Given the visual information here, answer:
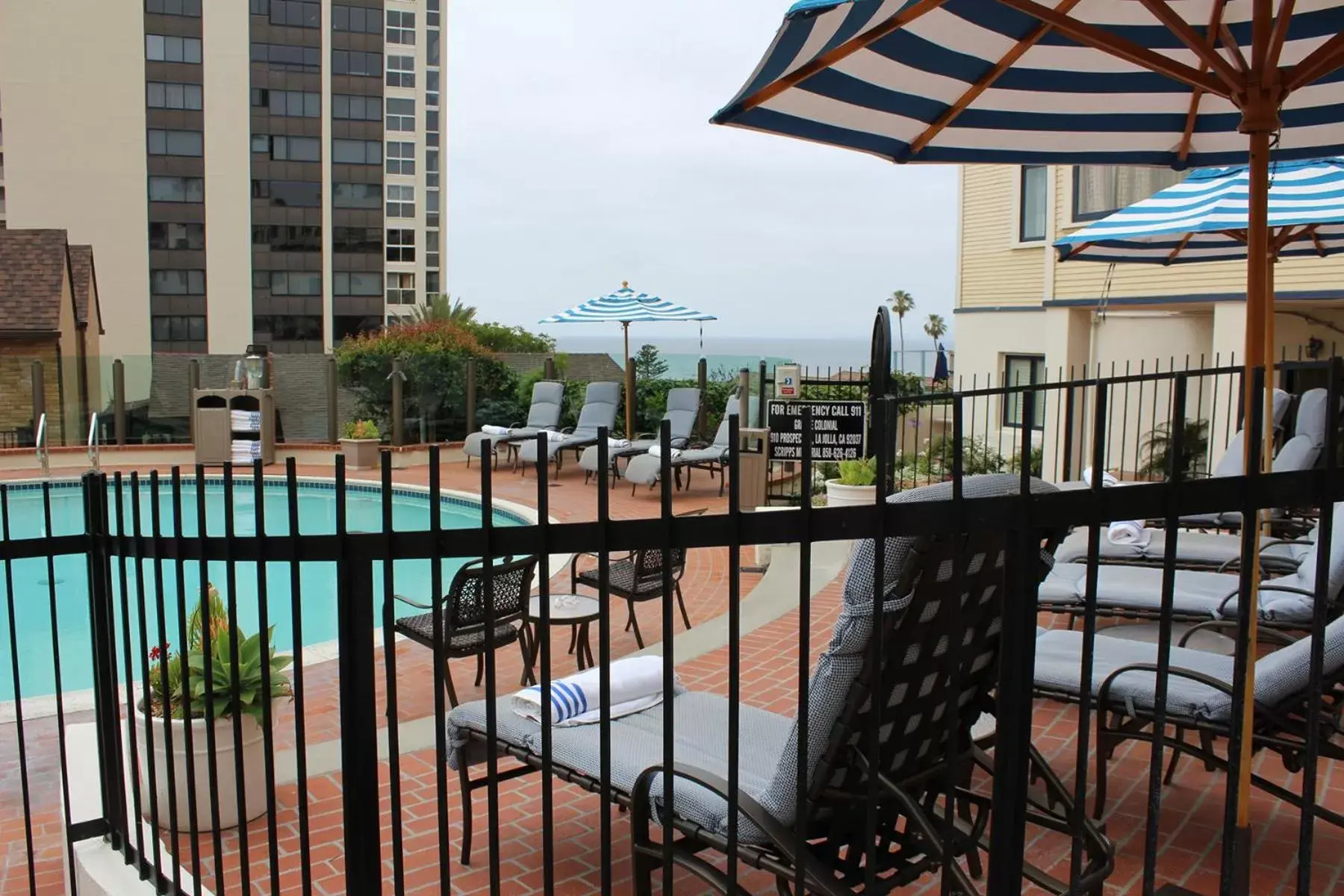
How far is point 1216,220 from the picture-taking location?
6164 millimetres

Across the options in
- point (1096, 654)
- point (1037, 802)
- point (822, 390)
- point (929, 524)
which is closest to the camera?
point (929, 524)

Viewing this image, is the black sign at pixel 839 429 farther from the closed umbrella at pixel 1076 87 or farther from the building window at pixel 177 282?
the building window at pixel 177 282

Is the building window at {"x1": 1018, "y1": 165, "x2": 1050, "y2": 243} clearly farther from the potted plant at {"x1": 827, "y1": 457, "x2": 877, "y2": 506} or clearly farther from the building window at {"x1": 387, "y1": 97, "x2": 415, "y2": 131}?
Answer: the building window at {"x1": 387, "y1": 97, "x2": 415, "y2": 131}

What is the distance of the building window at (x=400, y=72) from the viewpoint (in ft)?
232

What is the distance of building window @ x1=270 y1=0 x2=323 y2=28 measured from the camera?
214ft

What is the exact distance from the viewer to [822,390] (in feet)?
58.0

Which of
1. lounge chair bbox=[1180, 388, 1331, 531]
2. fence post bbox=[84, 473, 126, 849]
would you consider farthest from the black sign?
fence post bbox=[84, 473, 126, 849]

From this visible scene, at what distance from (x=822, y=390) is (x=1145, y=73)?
13.7 meters

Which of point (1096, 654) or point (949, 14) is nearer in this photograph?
point (949, 14)

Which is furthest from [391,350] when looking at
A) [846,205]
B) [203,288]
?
[203,288]

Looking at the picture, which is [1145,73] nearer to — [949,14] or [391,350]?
[949,14]

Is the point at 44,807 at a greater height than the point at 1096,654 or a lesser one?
lesser

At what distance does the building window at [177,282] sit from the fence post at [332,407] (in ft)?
166

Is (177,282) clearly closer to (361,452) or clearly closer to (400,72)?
(400,72)
